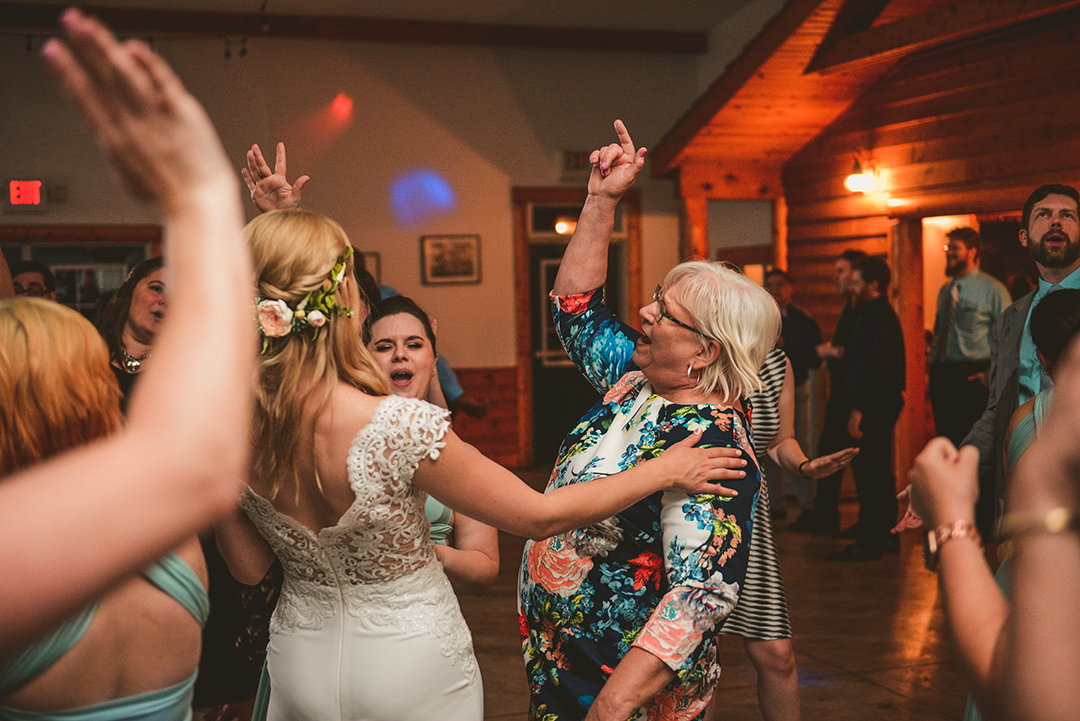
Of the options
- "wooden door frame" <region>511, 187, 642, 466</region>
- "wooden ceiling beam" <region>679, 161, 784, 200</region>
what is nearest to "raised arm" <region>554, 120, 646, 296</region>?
"wooden ceiling beam" <region>679, 161, 784, 200</region>

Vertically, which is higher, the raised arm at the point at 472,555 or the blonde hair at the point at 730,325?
the blonde hair at the point at 730,325

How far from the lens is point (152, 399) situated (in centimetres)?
64

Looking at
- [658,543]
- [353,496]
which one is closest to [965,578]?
[658,543]

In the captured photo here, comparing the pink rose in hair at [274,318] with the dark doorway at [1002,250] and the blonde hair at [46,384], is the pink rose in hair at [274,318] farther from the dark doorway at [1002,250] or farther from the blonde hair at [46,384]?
the dark doorway at [1002,250]

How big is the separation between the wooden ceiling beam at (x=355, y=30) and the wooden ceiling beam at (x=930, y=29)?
2.99 metres

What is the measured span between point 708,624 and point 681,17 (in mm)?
8924

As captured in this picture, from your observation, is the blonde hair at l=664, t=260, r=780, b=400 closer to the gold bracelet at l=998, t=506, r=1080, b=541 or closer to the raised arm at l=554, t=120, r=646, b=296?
the raised arm at l=554, t=120, r=646, b=296

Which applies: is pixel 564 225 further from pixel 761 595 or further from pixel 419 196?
pixel 761 595

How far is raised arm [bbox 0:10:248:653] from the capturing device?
58 centimetres

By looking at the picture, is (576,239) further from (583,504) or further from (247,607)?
(247,607)

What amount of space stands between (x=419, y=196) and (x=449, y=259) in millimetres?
699

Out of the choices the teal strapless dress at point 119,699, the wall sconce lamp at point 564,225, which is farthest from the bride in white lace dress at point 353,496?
the wall sconce lamp at point 564,225

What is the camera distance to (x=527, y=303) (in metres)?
9.68

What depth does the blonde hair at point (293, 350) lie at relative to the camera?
4.79 ft
